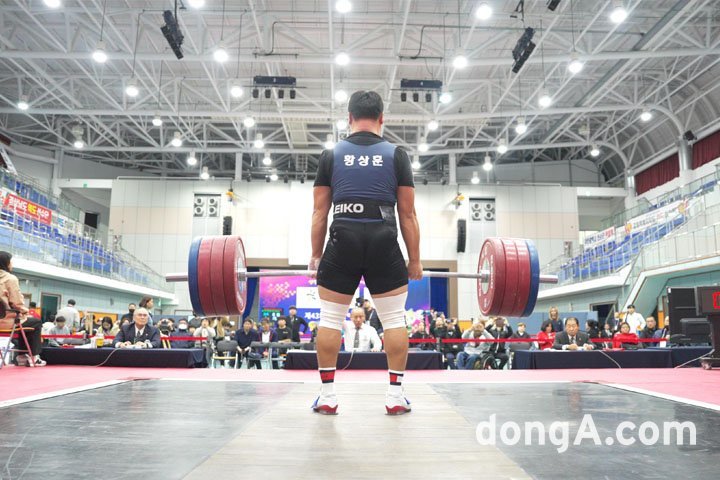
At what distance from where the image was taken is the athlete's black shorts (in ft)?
8.09

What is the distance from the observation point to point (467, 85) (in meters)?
16.5

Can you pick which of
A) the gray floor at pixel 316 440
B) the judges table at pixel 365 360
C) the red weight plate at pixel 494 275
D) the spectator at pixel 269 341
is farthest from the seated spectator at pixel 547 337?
the gray floor at pixel 316 440

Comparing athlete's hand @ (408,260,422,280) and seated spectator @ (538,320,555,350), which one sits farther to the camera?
seated spectator @ (538,320,555,350)

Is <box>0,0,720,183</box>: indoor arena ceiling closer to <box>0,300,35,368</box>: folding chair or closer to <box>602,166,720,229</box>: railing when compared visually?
<box>602,166,720,229</box>: railing

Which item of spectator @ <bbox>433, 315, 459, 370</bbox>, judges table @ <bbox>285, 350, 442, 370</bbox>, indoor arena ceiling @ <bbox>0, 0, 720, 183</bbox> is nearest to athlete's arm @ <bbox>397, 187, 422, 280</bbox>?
judges table @ <bbox>285, 350, 442, 370</bbox>

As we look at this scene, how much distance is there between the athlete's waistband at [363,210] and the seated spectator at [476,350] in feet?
21.5

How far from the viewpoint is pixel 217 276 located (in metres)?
3.45

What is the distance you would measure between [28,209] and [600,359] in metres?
13.5

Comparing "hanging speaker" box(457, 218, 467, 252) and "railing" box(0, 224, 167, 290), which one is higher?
"hanging speaker" box(457, 218, 467, 252)

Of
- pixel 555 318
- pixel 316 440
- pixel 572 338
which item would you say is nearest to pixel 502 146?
pixel 555 318

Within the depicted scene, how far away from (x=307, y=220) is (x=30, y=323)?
1453 cm

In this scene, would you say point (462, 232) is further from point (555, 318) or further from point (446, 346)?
point (446, 346)

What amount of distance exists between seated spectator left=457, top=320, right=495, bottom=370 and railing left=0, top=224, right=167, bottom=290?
9719 mm

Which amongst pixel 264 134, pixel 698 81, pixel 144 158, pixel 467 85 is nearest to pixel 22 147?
pixel 144 158
